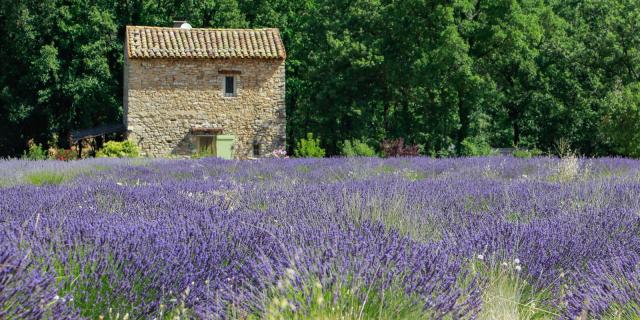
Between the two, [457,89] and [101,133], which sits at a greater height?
[457,89]

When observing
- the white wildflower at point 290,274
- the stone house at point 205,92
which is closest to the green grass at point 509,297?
the white wildflower at point 290,274

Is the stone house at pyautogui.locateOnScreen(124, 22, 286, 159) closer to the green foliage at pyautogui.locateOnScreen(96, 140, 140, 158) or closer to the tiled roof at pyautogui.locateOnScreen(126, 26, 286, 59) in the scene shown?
the tiled roof at pyautogui.locateOnScreen(126, 26, 286, 59)

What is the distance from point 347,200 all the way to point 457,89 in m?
19.8

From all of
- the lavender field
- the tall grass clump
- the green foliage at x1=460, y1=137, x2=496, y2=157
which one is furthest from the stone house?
the tall grass clump

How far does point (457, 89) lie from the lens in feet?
81.8

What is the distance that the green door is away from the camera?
2417 cm

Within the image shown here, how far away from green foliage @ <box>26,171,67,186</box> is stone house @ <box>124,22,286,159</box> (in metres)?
12.8

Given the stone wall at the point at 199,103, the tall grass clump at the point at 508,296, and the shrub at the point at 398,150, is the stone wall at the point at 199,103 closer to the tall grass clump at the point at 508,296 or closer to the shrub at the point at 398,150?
the shrub at the point at 398,150

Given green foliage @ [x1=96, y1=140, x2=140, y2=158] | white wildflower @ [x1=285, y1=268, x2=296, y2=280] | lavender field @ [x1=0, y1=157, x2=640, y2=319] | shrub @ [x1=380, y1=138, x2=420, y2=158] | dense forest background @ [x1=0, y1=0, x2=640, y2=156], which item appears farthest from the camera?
dense forest background @ [x1=0, y1=0, x2=640, y2=156]

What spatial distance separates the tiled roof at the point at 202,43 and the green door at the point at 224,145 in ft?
8.03

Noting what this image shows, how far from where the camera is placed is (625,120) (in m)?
22.7

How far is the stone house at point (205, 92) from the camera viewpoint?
23.9 meters

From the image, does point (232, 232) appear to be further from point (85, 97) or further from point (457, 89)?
point (85, 97)

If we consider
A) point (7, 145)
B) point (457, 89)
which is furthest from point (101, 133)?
point (457, 89)
